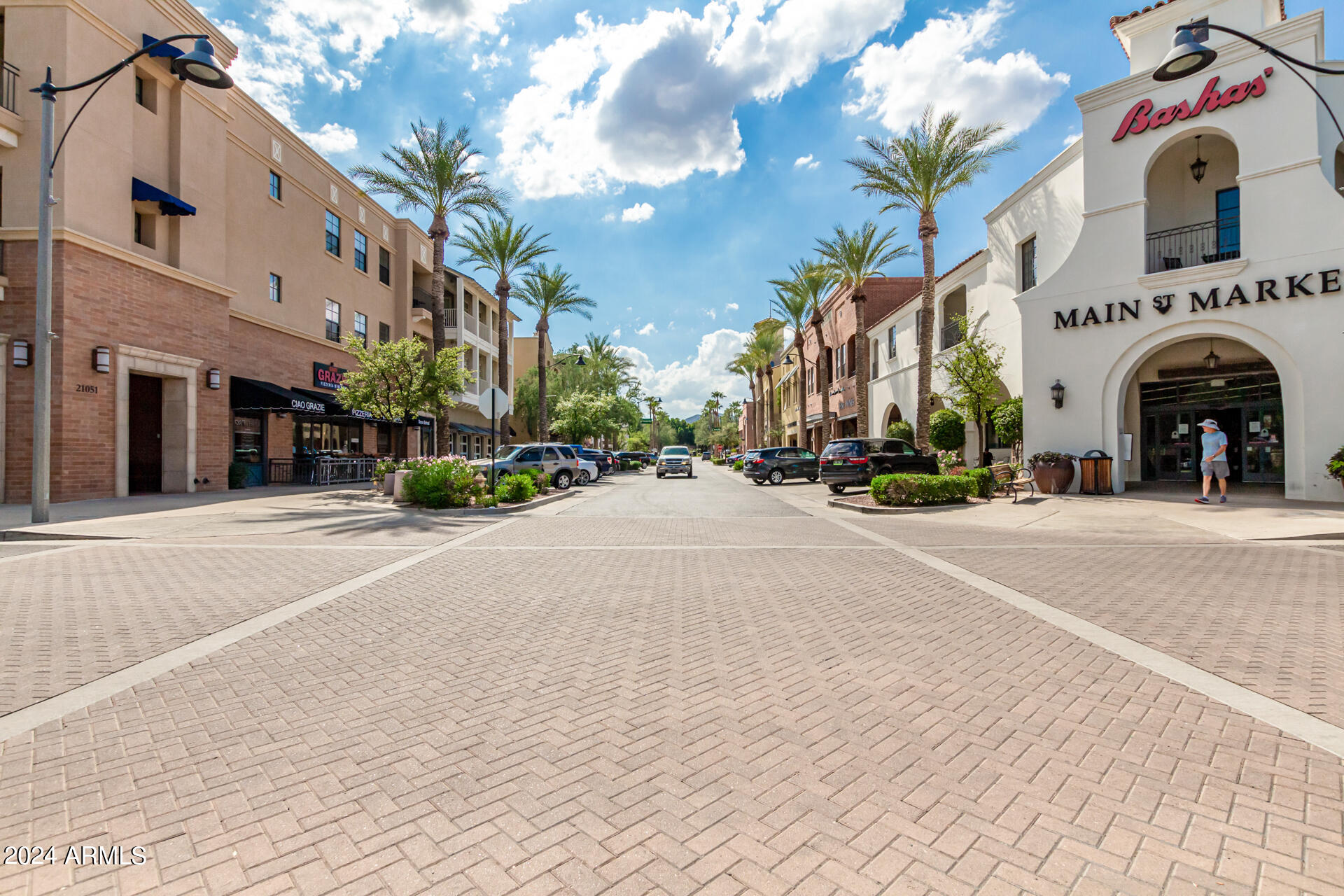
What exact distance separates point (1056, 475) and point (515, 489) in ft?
47.8

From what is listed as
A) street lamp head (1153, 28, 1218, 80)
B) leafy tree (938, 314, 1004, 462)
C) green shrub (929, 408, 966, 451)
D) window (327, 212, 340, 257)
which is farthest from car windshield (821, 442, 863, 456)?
window (327, 212, 340, 257)

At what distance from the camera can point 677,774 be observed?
3.03 metres

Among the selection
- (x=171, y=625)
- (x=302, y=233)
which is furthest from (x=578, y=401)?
(x=171, y=625)

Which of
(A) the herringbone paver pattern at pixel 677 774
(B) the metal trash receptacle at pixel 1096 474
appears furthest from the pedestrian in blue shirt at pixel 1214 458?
(A) the herringbone paver pattern at pixel 677 774

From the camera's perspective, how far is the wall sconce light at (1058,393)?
17625 millimetres

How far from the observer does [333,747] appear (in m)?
3.30

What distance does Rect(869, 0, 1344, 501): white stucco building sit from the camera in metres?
14.5

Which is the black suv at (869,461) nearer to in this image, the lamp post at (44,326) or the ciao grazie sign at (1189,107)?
the ciao grazie sign at (1189,107)

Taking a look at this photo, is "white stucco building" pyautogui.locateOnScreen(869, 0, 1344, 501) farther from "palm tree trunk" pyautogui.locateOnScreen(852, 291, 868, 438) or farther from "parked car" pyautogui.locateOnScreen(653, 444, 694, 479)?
"parked car" pyautogui.locateOnScreen(653, 444, 694, 479)

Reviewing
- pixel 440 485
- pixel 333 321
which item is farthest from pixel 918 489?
pixel 333 321

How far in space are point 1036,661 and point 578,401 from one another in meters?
38.1

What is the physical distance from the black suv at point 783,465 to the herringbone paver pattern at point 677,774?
23.3 meters

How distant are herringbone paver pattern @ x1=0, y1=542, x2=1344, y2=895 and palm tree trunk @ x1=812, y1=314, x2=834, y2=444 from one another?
3320 cm

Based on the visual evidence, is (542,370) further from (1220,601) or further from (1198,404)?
(1220,601)
